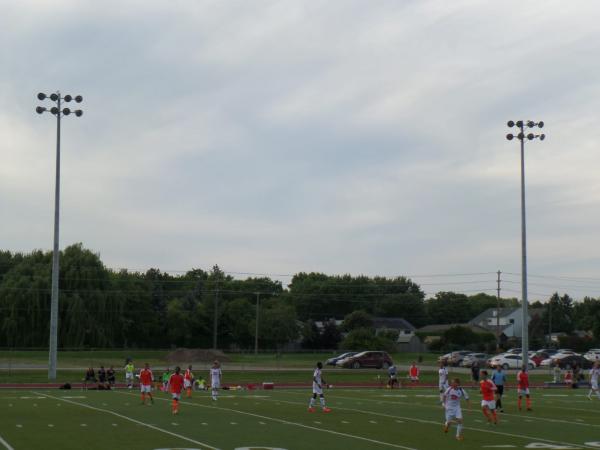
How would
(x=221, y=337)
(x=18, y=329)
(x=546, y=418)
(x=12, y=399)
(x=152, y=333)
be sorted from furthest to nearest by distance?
(x=221, y=337) < (x=152, y=333) < (x=18, y=329) < (x=12, y=399) < (x=546, y=418)

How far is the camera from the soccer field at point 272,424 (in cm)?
2073

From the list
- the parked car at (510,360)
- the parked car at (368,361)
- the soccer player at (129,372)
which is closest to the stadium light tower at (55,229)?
the soccer player at (129,372)

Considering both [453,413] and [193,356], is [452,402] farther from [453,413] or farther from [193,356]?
[193,356]

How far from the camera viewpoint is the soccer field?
A: 2073cm

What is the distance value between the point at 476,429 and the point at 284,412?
761cm

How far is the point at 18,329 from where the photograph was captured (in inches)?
3511

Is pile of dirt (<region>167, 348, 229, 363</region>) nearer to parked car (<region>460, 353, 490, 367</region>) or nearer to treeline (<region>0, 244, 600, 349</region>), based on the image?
treeline (<region>0, 244, 600, 349</region>)

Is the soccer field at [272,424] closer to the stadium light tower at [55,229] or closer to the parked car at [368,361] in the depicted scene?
the stadium light tower at [55,229]

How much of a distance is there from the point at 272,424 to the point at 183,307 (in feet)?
301

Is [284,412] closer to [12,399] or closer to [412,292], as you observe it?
[12,399]

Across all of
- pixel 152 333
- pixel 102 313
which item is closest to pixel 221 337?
pixel 152 333

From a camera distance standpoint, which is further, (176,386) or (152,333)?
(152,333)

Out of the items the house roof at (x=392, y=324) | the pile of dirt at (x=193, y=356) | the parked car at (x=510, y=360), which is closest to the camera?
the parked car at (x=510, y=360)

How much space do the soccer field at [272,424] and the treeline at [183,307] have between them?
52.4 metres
